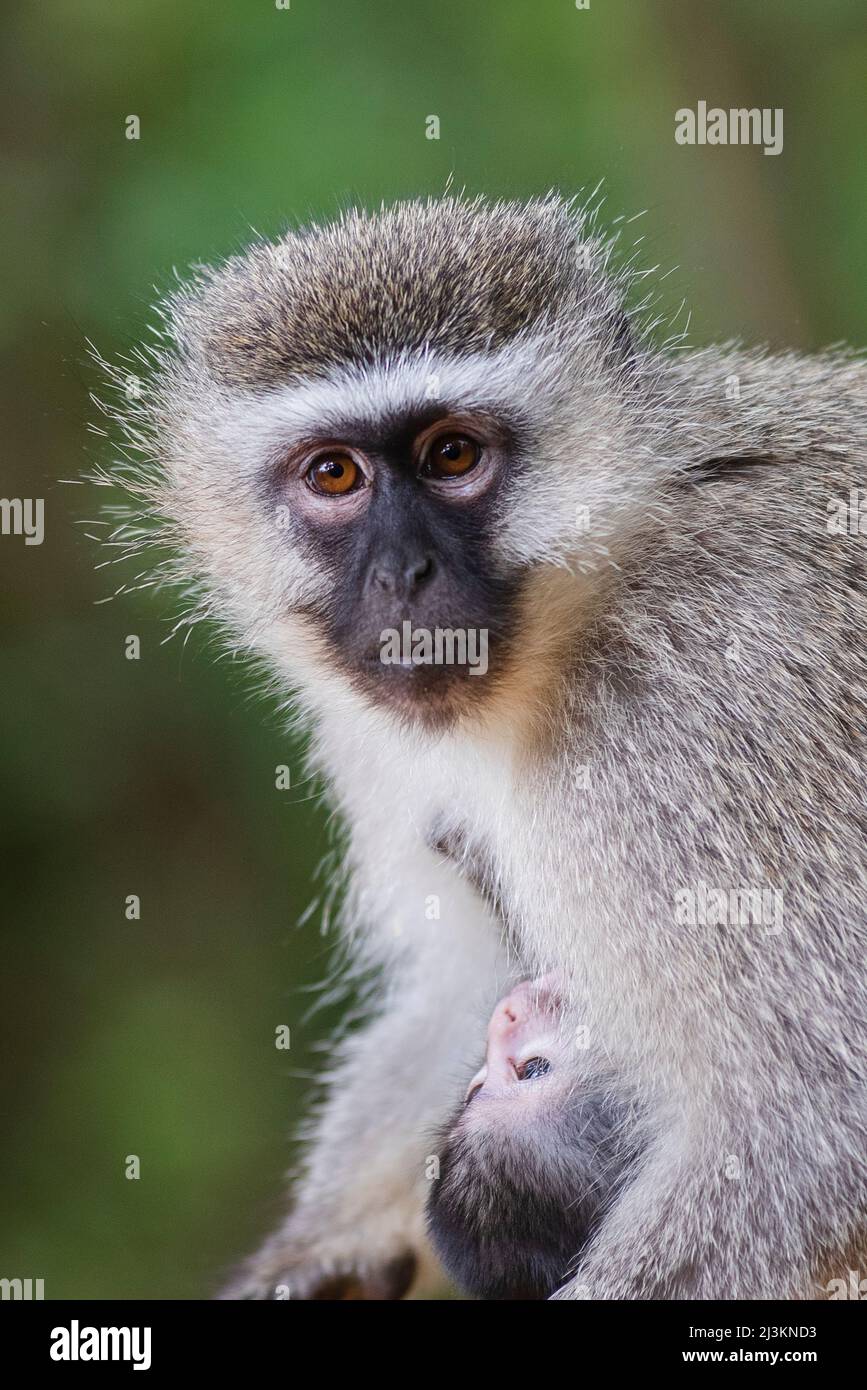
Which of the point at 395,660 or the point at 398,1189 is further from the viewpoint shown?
the point at 398,1189

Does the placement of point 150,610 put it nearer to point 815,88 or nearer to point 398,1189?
point 398,1189

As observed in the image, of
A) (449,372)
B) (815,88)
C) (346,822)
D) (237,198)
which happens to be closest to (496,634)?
(449,372)

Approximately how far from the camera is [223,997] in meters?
4.79

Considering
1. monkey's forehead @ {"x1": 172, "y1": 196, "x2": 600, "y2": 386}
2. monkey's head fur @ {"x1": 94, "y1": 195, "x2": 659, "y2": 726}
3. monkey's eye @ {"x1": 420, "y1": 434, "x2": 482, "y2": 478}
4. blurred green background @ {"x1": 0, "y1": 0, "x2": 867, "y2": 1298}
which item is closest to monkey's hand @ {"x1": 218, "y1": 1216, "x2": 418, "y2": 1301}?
blurred green background @ {"x1": 0, "y1": 0, "x2": 867, "y2": 1298}

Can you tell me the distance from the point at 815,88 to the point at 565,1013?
9.27ft

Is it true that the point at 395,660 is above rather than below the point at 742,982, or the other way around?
above

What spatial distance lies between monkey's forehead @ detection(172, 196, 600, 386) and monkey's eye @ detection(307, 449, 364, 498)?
0.49 feet

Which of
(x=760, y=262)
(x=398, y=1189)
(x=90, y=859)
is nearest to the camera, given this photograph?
(x=398, y=1189)

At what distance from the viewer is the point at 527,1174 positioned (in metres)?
2.47

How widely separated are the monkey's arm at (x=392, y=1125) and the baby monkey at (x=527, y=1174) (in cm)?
52

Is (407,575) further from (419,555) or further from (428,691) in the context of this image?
(428,691)

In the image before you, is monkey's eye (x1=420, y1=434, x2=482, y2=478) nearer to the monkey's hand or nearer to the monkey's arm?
the monkey's arm

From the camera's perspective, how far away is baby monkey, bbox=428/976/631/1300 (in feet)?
8.06

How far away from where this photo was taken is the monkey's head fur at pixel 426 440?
2461 millimetres
